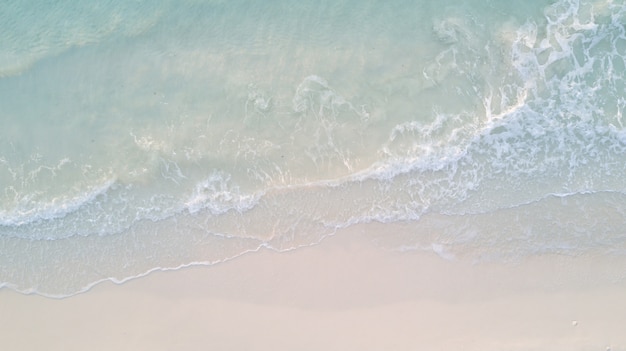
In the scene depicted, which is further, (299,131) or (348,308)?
(299,131)

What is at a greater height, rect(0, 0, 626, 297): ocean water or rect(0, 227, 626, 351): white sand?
rect(0, 0, 626, 297): ocean water

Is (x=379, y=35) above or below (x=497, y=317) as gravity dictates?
above

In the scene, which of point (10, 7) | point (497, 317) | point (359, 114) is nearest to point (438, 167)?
point (359, 114)

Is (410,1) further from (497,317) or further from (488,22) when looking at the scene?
(497,317)

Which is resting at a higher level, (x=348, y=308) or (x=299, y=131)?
(x=299, y=131)

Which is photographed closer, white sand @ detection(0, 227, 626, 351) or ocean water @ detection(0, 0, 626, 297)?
white sand @ detection(0, 227, 626, 351)
